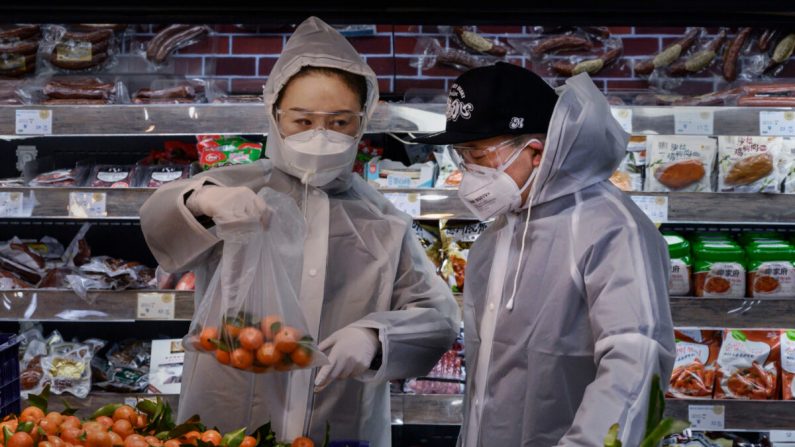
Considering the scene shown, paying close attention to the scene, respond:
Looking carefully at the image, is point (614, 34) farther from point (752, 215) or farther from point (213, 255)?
point (213, 255)

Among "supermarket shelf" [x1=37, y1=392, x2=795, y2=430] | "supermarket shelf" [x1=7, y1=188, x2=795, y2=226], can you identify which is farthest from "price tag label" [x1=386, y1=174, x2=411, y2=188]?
"supermarket shelf" [x1=37, y1=392, x2=795, y2=430]

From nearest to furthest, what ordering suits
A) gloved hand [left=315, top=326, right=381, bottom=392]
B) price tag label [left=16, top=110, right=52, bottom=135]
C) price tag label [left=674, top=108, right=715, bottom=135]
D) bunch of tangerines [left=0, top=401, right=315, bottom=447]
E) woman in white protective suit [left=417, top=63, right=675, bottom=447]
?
1. bunch of tangerines [left=0, top=401, right=315, bottom=447]
2. woman in white protective suit [left=417, top=63, right=675, bottom=447]
3. gloved hand [left=315, top=326, right=381, bottom=392]
4. price tag label [left=674, top=108, right=715, bottom=135]
5. price tag label [left=16, top=110, right=52, bottom=135]

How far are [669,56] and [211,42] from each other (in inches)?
79.6

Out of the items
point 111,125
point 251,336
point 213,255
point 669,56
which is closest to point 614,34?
point 669,56

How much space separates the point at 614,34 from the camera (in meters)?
4.34

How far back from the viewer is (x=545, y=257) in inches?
86.2

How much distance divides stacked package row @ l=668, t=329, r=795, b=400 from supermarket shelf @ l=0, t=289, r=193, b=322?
2036 millimetres

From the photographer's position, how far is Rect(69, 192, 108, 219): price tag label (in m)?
3.76

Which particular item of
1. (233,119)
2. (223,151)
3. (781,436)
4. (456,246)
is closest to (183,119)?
(233,119)

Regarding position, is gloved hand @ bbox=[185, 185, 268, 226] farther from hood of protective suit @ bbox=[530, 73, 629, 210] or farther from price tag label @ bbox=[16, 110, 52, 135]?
price tag label @ bbox=[16, 110, 52, 135]

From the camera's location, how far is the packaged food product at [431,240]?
4.07 meters

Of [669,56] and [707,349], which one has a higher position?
[669,56]

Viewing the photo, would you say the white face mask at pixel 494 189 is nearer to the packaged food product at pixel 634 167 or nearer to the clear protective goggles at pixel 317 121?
the clear protective goggles at pixel 317 121

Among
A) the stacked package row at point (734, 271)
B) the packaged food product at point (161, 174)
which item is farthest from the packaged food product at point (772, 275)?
the packaged food product at point (161, 174)
